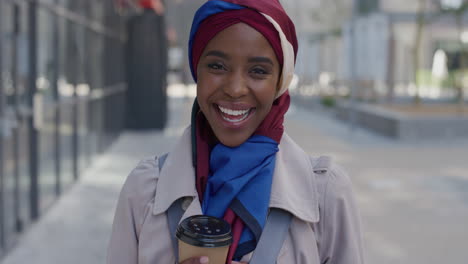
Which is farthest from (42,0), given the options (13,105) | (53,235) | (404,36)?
(404,36)

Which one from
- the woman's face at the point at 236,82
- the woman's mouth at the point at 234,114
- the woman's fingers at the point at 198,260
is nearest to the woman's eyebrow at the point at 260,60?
the woman's face at the point at 236,82

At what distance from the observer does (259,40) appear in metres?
1.49

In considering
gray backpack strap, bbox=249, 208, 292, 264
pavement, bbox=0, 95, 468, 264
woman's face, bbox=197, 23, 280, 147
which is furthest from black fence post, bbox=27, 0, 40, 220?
gray backpack strap, bbox=249, 208, 292, 264

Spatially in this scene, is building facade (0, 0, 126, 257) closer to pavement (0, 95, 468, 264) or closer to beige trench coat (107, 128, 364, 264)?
pavement (0, 95, 468, 264)

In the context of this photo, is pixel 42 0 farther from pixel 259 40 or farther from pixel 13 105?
pixel 259 40

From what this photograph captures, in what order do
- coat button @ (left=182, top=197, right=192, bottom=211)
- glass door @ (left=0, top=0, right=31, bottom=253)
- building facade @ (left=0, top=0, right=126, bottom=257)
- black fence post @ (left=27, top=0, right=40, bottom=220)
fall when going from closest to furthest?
coat button @ (left=182, top=197, right=192, bottom=211), glass door @ (left=0, top=0, right=31, bottom=253), building facade @ (left=0, top=0, right=126, bottom=257), black fence post @ (left=27, top=0, right=40, bottom=220)

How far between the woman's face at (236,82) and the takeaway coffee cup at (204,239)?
0.80 ft

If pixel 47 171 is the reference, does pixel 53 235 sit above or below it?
below

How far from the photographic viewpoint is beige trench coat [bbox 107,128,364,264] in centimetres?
153

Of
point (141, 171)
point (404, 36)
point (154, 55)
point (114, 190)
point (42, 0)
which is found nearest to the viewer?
point (141, 171)

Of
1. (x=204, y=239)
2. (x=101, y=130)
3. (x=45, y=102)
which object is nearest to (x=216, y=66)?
(x=204, y=239)

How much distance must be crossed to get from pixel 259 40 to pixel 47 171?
5.93 m

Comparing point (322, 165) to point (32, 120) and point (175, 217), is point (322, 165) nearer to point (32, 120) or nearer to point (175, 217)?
point (175, 217)

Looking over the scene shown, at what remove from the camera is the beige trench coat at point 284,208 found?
5.00 feet
